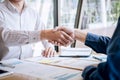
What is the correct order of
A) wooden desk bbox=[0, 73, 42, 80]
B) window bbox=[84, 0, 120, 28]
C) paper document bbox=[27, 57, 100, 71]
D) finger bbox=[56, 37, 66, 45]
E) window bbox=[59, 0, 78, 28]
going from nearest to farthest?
wooden desk bbox=[0, 73, 42, 80]
paper document bbox=[27, 57, 100, 71]
finger bbox=[56, 37, 66, 45]
window bbox=[59, 0, 78, 28]
window bbox=[84, 0, 120, 28]

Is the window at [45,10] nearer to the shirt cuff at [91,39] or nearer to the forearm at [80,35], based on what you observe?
the forearm at [80,35]

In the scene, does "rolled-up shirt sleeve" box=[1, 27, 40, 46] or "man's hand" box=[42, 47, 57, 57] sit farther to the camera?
"man's hand" box=[42, 47, 57, 57]

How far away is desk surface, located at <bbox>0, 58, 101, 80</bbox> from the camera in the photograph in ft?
3.92

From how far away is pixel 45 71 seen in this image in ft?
4.37

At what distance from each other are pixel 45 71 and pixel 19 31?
55cm

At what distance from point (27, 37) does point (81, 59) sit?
1.52ft

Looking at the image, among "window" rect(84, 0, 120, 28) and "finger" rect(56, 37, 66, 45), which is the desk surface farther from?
"window" rect(84, 0, 120, 28)

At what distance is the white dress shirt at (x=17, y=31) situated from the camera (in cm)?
174

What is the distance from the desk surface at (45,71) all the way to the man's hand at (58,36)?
0.26 m

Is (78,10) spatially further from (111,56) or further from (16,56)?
(111,56)

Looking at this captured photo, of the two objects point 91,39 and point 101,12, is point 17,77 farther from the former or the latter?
point 101,12

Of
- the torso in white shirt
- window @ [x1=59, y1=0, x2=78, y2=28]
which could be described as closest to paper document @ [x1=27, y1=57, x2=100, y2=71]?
the torso in white shirt

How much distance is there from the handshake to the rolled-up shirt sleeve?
65mm

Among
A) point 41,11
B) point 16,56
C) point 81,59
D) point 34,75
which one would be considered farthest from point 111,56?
point 41,11
